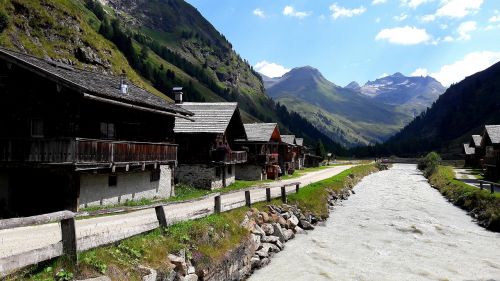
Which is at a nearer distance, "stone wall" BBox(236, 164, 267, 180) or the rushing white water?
the rushing white water

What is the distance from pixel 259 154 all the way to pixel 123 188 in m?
29.8

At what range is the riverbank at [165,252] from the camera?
9977mm

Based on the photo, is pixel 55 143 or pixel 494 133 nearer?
pixel 55 143

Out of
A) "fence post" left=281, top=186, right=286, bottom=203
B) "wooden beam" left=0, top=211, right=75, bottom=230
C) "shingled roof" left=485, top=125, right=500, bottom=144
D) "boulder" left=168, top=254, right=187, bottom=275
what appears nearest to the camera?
"wooden beam" left=0, top=211, right=75, bottom=230

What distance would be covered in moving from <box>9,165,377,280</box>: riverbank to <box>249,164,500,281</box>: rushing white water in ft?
7.41

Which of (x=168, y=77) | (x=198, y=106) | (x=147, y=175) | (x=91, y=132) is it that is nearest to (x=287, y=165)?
(x=198, y=106)

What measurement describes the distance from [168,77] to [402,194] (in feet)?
479

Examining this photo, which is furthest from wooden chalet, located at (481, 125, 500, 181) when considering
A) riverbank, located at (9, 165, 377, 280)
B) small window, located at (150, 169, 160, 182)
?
riverbank, located at (9, 165, 377, 280)

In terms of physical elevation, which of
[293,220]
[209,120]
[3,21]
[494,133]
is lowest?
[293,220]

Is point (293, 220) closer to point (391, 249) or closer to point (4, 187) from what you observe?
point (391, 249)

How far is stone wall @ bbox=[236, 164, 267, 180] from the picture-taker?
181 ft

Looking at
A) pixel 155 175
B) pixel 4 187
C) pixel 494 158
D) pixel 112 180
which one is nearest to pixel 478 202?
pixel 494 158

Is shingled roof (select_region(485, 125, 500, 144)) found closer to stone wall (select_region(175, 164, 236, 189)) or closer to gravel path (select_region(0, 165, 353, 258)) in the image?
stone wall (select_region(175, 164, 236, 189))

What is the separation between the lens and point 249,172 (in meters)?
55.3
